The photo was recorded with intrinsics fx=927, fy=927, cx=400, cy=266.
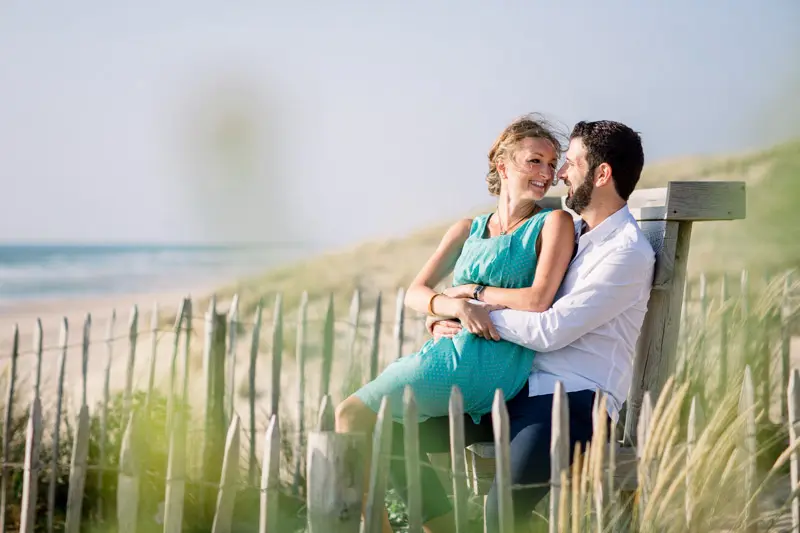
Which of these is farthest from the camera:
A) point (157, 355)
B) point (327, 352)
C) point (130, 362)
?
point (157, 355)

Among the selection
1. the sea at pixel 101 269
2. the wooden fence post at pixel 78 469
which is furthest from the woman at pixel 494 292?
the sea at pixel 101 269

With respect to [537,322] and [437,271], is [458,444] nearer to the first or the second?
[537,322]

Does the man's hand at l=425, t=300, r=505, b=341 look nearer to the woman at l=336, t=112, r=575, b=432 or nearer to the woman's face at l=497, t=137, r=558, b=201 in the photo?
the woman at l=336, t=112, r=575, b=432

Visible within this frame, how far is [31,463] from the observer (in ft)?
11.6

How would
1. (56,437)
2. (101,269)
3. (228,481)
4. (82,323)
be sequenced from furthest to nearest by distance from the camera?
(101,269), (82,323), (56,437), (228,481)

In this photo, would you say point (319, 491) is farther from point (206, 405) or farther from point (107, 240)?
point (107, 240)

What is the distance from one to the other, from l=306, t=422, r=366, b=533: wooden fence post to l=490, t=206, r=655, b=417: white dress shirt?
70cm

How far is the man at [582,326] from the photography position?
9.50ft

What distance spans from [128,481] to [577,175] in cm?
183

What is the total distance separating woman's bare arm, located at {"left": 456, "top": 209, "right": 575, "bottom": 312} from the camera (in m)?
2.98

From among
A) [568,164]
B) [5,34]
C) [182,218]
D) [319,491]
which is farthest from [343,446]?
[5,34]

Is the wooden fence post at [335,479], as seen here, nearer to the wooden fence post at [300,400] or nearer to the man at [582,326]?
the man at [582,326]

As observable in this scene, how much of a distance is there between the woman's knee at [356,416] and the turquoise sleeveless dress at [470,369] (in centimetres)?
2

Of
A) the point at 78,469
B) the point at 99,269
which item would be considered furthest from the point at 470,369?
the point at 99,269
